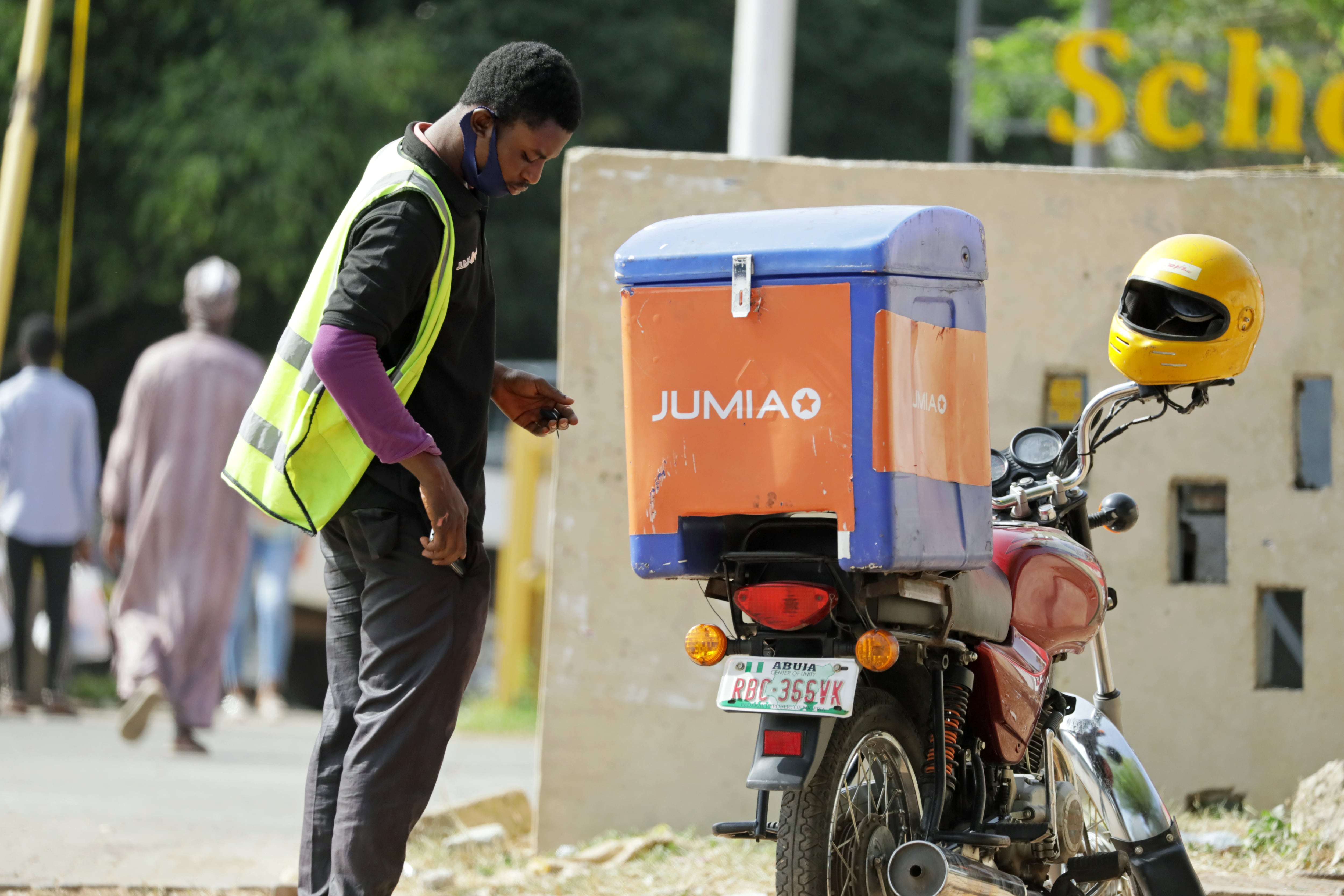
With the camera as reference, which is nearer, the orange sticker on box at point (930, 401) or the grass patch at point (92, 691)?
the orange sticker on box at point (930, 401)

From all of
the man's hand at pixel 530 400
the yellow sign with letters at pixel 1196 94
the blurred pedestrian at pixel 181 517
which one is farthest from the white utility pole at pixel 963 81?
the man's hand at pixel 530 400

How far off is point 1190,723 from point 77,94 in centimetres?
866

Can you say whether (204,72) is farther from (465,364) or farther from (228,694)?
(465,364)

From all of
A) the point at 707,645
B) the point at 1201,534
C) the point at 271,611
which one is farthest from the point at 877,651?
the point at 271,611

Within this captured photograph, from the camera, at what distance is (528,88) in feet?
11.1

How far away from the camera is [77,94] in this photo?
458 inches

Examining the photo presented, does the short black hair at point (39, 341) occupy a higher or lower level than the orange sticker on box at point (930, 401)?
higher

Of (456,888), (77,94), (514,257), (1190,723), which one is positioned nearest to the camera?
(456,888)

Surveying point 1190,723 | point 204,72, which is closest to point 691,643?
point 1190,723

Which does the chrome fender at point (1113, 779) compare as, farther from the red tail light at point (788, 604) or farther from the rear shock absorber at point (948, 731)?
the red tail light at point (788, 604)

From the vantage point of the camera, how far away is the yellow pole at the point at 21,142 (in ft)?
30.6

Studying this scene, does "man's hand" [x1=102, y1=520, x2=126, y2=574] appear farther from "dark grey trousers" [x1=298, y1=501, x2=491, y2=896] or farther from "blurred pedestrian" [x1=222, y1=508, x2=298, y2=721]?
"dark grey trousers" [x1=298, y1=501, x2=491, y2=896]

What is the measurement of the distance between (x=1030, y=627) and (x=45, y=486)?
21.4ft

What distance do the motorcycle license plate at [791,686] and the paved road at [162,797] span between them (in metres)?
2.20
